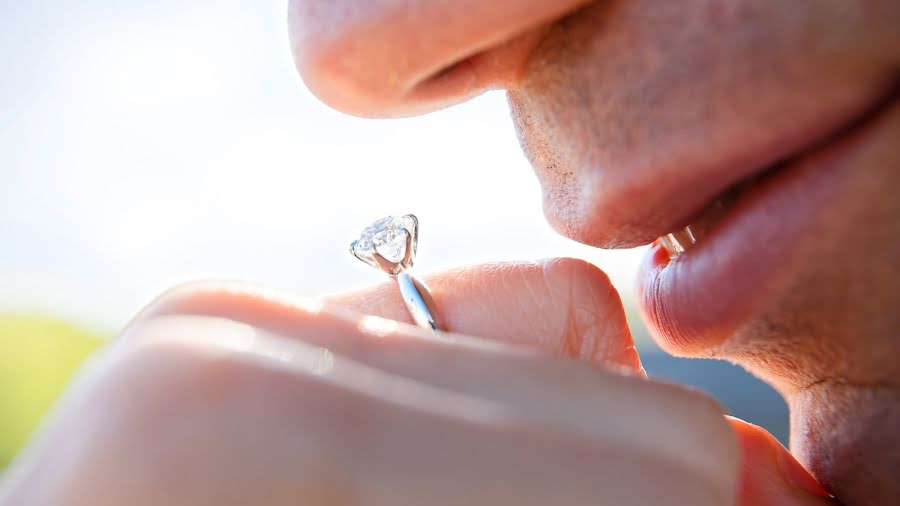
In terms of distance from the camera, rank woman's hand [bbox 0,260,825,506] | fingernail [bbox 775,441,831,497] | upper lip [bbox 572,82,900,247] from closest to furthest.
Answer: woman's hand [bbox 0,260,825,506]
upper lip [bbox 572,82,900,247]
fingernail [bbox 775,441,831,497]

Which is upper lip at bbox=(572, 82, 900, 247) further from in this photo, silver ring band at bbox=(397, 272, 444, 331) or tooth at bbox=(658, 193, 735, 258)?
silver ring band at bbox=(397, 272, 444, 331)

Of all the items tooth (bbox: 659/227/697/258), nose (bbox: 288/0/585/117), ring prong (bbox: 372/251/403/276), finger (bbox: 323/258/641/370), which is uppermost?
nose (bbox: 288/0/585/117)

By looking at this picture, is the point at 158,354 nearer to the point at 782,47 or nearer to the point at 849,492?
the point at 782,47

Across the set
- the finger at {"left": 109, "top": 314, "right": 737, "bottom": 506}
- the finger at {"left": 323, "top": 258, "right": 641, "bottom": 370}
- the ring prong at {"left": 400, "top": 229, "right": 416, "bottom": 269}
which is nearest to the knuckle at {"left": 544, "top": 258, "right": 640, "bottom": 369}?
the finger at {"left": 323, "top": 258, "right": 641, "bottom": 370}

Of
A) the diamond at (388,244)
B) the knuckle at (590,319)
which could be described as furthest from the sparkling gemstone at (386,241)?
the knuckle at (590,319)

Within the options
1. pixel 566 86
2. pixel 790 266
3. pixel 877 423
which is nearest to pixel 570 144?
pixel 566 86
